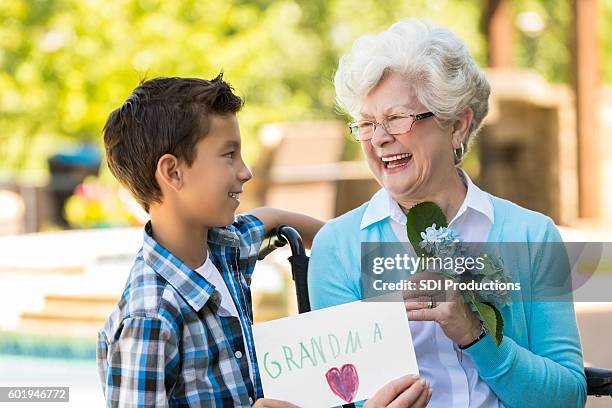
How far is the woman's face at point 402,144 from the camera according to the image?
7.16 feet

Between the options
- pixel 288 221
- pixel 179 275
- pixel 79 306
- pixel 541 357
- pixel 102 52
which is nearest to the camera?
pixel 179 275

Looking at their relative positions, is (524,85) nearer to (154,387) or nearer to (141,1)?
(141,1)

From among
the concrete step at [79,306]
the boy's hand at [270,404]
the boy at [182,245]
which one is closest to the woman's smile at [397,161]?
the boy at [182,245]

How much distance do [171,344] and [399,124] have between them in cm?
72

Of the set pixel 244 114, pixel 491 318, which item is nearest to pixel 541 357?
pixel 491 318

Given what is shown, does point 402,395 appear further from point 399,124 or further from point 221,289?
point 399,124

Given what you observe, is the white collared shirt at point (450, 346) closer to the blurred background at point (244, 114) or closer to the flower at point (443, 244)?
the flower at point (443, 244)

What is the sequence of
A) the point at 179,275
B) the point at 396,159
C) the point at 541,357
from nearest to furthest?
the point at 179,275 < the point at 541,357 < the point at 396,159

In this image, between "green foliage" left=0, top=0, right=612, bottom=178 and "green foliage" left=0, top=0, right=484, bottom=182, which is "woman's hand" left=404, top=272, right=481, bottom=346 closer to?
"green foliage" left=0, top=0, right=612, bottom=178

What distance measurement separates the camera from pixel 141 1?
10992 millimetres

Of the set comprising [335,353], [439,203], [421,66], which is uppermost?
[421,66]

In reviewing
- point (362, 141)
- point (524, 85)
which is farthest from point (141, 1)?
point (362, 141)

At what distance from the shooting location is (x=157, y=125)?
2012mm

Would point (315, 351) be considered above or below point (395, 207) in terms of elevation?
below
